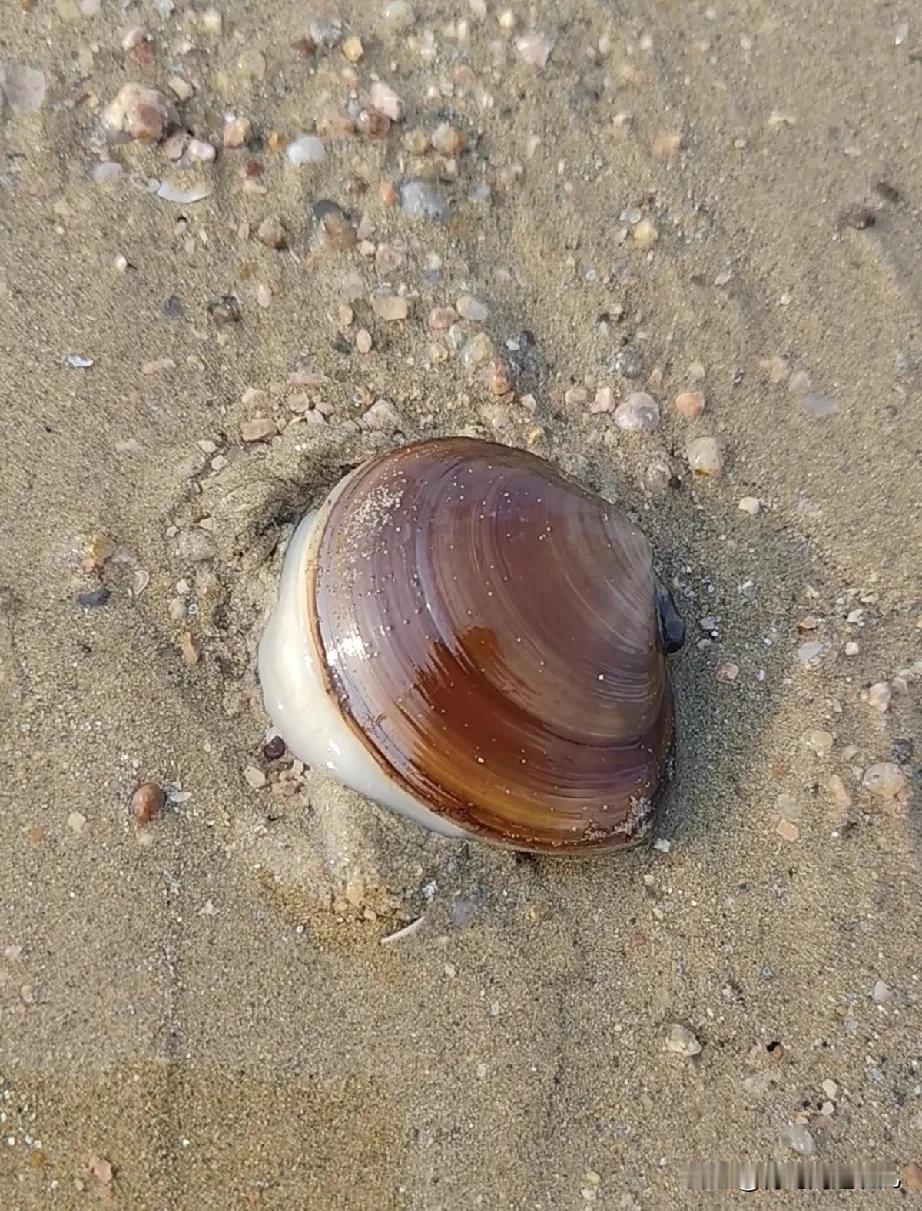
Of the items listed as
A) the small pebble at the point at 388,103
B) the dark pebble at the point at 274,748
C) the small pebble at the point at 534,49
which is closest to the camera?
the dark pebble at the point at 274,748

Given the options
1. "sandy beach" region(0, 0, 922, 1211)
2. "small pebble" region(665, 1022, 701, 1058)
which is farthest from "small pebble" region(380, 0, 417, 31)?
"small pebble" region(665, 1022, 701, 1058)

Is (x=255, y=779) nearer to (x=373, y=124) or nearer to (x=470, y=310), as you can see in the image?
(x=470, y=310)

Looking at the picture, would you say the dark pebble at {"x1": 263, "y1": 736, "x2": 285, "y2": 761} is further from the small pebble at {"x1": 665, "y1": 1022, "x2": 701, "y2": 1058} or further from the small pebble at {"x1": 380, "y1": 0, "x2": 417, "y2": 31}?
the small pebble at {"x1": 380, "y1": 0, "x2": 417, "y2": 31}

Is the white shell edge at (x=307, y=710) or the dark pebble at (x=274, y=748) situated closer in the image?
the white shell edge at (x=307, y=710)

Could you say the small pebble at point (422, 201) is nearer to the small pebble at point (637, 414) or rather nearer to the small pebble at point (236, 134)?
the small pebble at point (236, 134)

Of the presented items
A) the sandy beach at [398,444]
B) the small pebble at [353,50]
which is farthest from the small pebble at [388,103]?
the small pebble at [353,50]

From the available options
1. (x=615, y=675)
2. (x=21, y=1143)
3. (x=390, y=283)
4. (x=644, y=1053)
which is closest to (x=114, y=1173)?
(x=21, y=1143)

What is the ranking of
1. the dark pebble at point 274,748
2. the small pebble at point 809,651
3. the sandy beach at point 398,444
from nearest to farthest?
the sandy beach at point 398,444, the dark pebble at point 274,748, the small pebble at point 809,651

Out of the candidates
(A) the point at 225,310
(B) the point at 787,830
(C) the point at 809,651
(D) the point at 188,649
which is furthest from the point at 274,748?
(C) the point at 809,651
